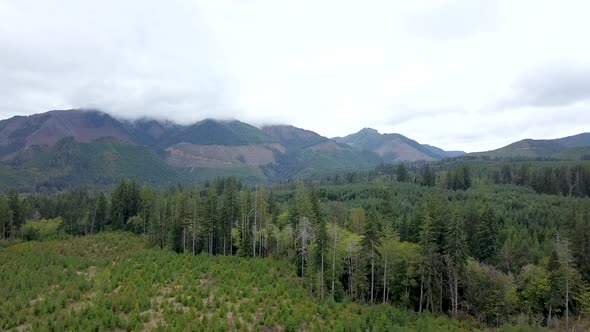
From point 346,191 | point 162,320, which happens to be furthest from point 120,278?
point 346,191

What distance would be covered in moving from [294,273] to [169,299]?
1667 centimetres

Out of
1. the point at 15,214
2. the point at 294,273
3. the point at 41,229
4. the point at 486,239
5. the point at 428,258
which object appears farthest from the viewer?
the point at 41,229

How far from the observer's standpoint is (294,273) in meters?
44.1

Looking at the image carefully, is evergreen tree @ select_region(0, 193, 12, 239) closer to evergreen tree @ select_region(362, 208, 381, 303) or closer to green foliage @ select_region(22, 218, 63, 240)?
green foliage @ select_region(22, 218, 63, 240)

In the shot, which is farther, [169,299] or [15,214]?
[15,214]

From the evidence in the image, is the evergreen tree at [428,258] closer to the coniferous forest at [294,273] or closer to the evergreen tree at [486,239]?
the coniferous forest at [294,273]

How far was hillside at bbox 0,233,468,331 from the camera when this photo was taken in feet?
85.9

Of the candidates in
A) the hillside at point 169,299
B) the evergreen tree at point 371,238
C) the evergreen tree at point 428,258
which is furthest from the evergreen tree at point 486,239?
the hillside at point 169,299

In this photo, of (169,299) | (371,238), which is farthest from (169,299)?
(371,238)

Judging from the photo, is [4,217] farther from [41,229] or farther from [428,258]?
[428,258]

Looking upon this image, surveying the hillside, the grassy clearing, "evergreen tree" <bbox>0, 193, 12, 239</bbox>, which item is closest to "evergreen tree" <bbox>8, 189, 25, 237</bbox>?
"evergreen tree" <bbox>0, 193, 12, 239</bbox>

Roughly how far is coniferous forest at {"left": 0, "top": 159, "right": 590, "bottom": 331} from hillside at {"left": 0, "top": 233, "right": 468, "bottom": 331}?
0.15m

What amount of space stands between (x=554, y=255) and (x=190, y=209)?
4905cm

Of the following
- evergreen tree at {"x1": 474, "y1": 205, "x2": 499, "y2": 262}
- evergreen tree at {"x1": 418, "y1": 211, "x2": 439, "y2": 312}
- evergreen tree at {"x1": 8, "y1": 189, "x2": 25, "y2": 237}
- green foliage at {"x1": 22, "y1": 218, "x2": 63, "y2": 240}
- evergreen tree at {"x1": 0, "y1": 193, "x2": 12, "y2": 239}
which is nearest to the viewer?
evergreen tree at {"x1": 418, "y1": 211, "x2": 439, "y2": 312}
